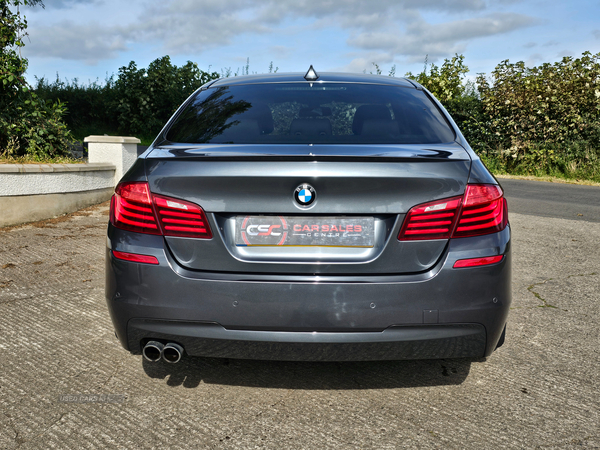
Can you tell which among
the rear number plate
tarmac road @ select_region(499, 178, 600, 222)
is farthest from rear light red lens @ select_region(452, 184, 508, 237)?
tarmac road @ select_region(499, 178, 600, 222)

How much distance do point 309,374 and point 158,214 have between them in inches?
49.5

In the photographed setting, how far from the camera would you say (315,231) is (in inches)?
90.0

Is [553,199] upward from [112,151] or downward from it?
downward

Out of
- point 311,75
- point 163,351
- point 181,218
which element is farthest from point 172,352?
point 311,75

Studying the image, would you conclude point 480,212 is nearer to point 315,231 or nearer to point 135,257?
point 315,231

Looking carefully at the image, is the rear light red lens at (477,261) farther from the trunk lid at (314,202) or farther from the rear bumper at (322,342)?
the rear bumper at (322,342)

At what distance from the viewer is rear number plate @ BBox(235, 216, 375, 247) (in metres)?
2.28

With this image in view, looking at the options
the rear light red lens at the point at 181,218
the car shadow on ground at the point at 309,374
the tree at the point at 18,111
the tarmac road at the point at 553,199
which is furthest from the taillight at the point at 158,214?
the tarmac road at the point at 553,199

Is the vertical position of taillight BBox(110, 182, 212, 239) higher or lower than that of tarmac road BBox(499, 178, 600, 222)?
→ higher

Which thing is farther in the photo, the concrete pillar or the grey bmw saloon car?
the concrete pillar

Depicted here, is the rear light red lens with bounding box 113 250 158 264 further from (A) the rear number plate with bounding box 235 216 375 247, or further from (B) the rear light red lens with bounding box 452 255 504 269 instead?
(B) the rear light red lens with bounding box 452 255 504 269

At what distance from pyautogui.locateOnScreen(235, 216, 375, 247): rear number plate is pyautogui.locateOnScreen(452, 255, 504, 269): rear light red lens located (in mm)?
374

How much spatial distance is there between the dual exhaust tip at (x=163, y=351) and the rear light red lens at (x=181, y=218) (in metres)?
0.49

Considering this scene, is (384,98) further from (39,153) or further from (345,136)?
(39,153)
